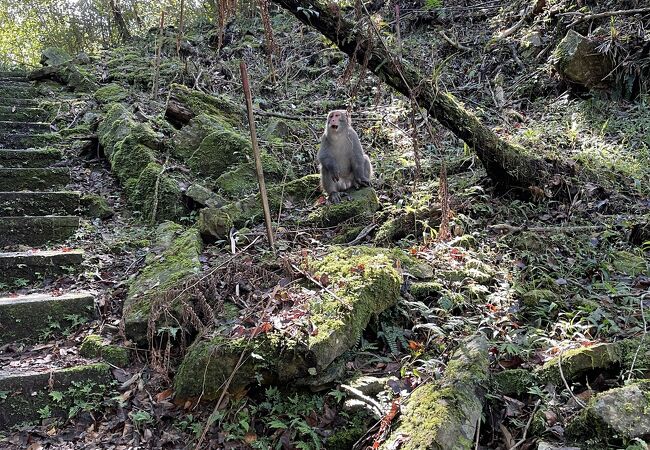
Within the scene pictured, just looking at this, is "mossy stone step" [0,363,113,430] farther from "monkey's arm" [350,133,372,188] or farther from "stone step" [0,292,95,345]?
"monkey's arm" [350,133,372,188]

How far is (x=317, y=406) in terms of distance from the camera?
3.56 metres

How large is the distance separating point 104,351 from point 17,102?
695 cm

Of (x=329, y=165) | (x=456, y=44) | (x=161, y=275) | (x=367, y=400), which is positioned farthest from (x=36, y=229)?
(x=456, y=44)

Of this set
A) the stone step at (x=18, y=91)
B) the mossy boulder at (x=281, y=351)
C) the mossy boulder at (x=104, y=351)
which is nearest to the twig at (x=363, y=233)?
the mossy boulder at (x=281, y=351)

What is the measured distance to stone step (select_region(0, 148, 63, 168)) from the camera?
6.84 metres

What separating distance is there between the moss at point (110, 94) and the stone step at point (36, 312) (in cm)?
600

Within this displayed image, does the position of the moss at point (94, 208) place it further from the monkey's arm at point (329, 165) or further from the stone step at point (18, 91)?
the stone step at point (18, 91)

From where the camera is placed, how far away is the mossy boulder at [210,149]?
7496 mm

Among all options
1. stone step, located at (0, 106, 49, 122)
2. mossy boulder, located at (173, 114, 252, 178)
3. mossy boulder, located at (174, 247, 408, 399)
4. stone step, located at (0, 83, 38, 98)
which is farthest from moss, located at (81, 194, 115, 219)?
stone step, located at (0, 83, 38, 98)

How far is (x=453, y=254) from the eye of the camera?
204 inches

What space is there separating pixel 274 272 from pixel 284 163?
366 cm

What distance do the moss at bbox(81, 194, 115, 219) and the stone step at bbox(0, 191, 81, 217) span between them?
12 cm

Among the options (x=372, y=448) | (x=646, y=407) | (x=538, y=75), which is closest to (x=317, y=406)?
(x=372, y=448)

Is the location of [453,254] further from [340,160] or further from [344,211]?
[340,160]
